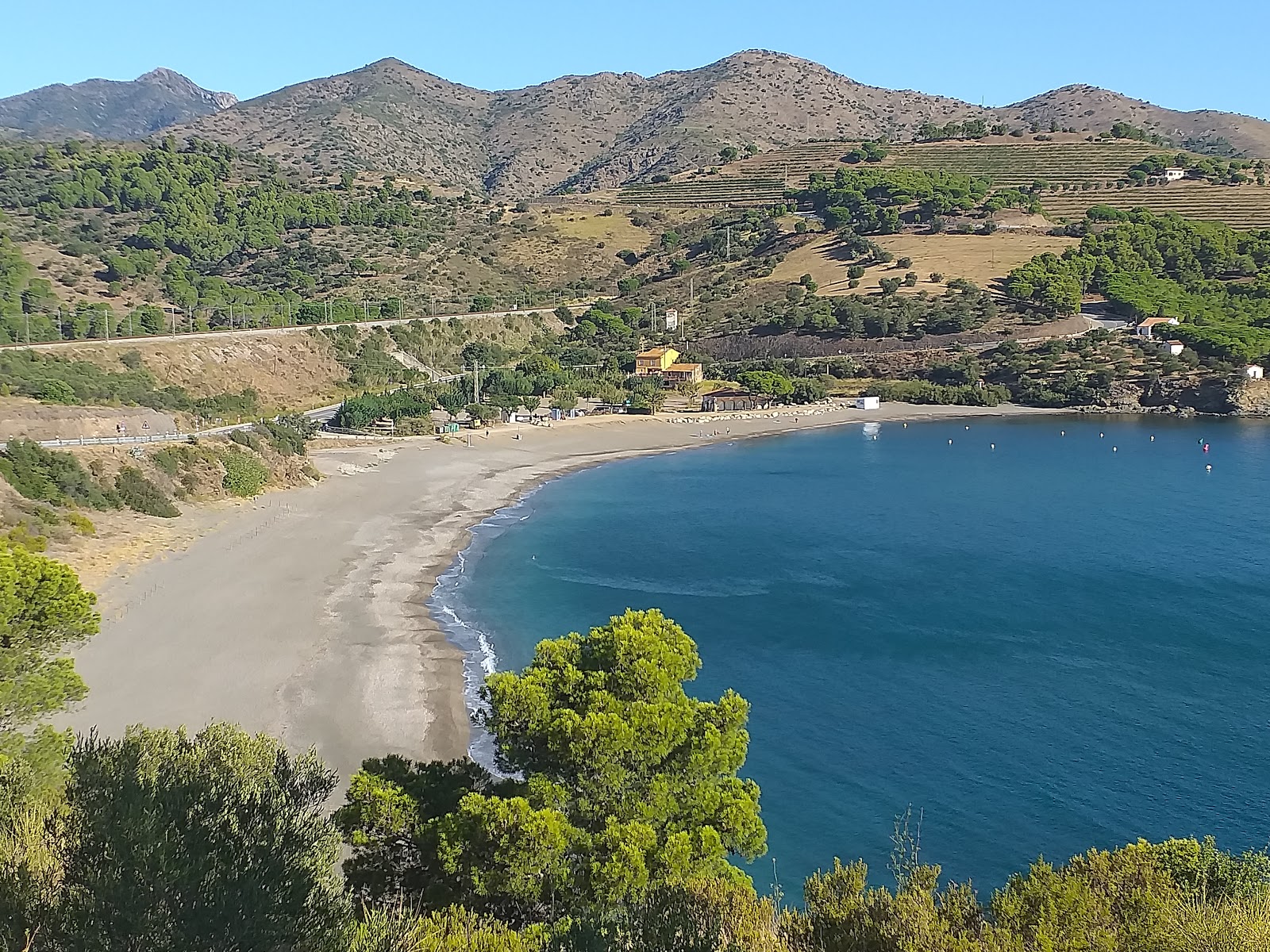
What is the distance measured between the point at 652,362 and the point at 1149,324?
44.5m

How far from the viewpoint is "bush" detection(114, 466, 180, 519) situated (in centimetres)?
4272

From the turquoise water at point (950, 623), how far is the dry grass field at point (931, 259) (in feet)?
144

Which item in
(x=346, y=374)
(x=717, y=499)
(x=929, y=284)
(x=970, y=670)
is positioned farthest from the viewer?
(x=929, y=284)

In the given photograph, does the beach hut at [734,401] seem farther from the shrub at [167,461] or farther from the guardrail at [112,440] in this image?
the shrub at [167,461]

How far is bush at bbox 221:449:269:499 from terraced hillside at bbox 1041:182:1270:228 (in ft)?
319

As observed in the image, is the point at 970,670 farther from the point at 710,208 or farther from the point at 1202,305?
the point at 710,208

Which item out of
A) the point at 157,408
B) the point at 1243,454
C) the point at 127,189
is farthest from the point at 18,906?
the point at 127,189

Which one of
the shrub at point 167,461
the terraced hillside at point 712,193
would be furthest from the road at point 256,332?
the terraced hillside at point 712,193

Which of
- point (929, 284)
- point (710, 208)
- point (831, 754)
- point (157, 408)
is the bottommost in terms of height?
point (831, 754)

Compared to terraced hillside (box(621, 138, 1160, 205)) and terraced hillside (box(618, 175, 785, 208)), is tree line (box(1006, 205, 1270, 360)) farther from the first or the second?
terraced hillside (box(618, 175, 785, 208))

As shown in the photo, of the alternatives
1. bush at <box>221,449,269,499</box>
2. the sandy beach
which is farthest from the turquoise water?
bush at <box>221,449,269,499</box>

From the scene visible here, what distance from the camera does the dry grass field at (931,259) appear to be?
106125mm

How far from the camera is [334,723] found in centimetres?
2480

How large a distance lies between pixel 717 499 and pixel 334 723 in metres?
33.2
